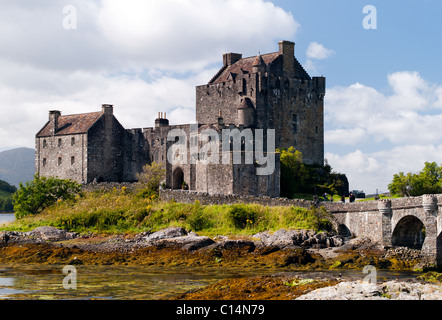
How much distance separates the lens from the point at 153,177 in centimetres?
5441

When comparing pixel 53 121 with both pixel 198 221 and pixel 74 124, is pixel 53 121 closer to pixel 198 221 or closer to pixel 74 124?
pixel 74 124

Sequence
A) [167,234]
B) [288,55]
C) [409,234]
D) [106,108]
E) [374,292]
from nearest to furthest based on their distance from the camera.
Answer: [374,292] → [409,234] → [167,234] → [288,55] → [106,108]

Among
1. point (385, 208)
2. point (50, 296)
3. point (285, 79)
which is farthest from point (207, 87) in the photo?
point (50, 296)

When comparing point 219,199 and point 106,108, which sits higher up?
point 106,108

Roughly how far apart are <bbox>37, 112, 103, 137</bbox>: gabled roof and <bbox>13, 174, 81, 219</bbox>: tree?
6.93 metres

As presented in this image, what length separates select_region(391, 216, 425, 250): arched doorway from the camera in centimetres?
3806

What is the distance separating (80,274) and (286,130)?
30.8m

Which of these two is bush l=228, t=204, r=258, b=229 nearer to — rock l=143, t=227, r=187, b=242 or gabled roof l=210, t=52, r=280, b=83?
rock l=143, t=227, r=187, b=242

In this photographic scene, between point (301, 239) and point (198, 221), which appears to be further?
point (198, 221)

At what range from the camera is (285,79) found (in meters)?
60.2

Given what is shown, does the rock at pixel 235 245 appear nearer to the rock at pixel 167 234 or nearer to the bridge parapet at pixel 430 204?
the rock at pixel 167 234

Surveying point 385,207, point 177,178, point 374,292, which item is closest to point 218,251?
point 385,207

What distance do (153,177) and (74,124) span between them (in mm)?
13186

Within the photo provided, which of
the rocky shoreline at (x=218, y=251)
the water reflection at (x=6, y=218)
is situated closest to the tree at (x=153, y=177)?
the rocky shoreline at (x=218, y=251)
